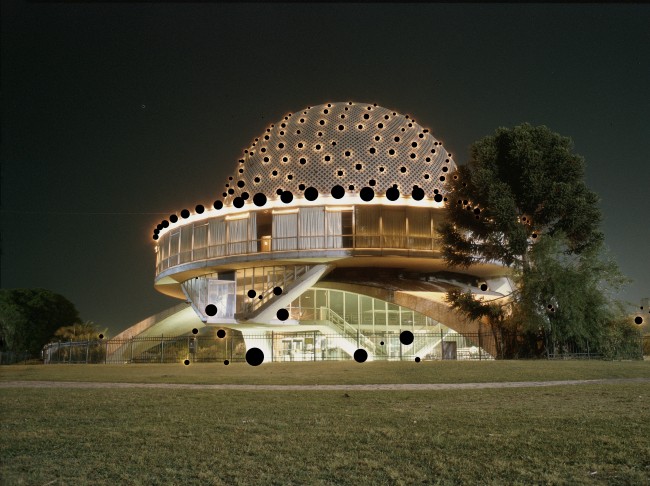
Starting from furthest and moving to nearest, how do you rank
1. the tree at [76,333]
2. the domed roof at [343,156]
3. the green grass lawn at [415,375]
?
the tree at [76,333] < the domed roof at [343,156] < the green grass lawn at [415,375]

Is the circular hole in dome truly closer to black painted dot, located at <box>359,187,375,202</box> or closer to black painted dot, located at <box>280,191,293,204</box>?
→ black painted dot, located at <box>280,191,293,204</box>

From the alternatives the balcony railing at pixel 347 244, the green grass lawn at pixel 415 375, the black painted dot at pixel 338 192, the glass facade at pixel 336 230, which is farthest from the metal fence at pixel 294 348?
the green grass lawn at pixel 415 375

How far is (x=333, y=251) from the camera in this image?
28516 millimetres

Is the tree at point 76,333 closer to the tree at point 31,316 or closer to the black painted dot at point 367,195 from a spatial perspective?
the tree at point 31,316

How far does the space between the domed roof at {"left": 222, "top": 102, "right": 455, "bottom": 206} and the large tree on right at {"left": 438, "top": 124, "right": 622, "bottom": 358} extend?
6.74 m

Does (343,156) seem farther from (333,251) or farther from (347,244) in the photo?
(333,251)

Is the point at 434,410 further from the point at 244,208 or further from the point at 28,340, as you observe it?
the point at 28,340

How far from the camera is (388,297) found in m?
28.5

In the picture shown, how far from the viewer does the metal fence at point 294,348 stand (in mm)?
25844

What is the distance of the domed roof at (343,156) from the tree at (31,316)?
16.1 m

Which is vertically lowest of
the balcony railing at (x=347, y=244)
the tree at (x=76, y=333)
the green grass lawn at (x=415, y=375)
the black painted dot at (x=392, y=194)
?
the green grass lawn at (x=415, y=375)

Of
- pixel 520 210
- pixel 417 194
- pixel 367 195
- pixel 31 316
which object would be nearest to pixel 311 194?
pixel 367 195

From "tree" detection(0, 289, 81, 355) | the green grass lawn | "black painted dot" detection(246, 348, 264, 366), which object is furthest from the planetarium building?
"tree" detection(0, 289, 81, 355)

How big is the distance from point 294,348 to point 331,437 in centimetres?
2234
